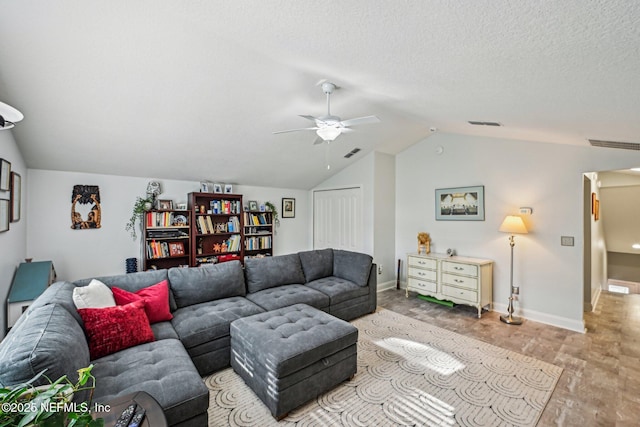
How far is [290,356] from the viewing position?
6.29 ft

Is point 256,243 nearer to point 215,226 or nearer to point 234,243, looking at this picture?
point 234,243

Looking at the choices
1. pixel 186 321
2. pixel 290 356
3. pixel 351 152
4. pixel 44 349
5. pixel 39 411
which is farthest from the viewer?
pixel 351 152

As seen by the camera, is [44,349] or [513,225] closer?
[44,349]

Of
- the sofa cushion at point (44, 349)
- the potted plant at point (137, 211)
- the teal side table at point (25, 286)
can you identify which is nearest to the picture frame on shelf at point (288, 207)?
the potted plant at point (137, 211)

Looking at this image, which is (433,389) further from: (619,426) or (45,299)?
→ (45,299)

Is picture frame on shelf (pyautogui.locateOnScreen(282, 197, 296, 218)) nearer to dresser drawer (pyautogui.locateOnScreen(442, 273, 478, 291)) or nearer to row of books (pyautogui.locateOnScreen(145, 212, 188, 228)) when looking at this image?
row of books (pyautogui.locateOnScreen(145, 212, 188, 228))

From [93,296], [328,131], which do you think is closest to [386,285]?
[328,131]

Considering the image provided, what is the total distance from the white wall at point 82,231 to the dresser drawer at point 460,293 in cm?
454

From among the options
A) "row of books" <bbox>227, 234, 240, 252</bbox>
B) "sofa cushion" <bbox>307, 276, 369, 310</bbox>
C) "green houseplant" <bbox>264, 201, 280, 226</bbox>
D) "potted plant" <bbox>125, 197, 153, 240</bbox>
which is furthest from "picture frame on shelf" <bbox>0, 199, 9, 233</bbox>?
"green houseplant" <bbox>264, 201, 280, 226</bbox>

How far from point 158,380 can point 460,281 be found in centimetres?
382

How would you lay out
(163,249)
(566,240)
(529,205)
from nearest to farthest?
(566,240) → (529,205) → (163,249)

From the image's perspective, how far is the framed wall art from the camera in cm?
423

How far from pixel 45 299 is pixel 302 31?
256 centimetres

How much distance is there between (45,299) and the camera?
6.28 ft
